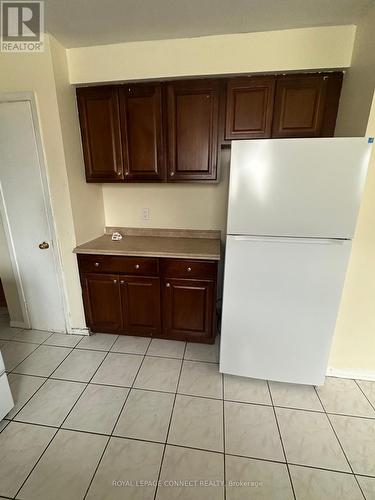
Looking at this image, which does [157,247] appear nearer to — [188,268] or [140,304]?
[188,268]

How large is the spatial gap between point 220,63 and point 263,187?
1075 mm

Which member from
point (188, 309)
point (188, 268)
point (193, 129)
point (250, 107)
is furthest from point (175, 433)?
point (250, 107)

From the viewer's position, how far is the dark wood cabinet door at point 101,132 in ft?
6.21

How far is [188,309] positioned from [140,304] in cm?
43

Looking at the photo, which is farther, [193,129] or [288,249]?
[193,129]

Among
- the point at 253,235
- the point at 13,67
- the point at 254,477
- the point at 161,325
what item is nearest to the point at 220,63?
the point at 253,235

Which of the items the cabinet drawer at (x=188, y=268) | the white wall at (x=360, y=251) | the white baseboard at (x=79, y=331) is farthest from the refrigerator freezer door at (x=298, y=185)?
the white baseboard at (x=79, y=331)

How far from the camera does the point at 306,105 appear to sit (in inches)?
66.6

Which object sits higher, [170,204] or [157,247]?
[170,204]

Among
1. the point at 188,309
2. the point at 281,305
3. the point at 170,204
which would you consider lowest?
the point at 188,309

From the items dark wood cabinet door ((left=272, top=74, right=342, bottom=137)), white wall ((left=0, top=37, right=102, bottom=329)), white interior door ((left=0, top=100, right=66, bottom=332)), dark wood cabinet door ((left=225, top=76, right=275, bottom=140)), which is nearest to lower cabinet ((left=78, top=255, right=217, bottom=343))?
white wall ((left=0, top=37, right=102, bottom=329))
